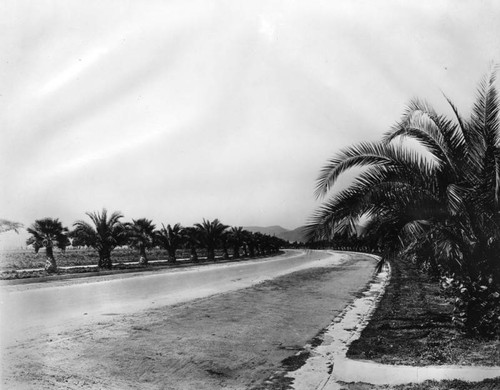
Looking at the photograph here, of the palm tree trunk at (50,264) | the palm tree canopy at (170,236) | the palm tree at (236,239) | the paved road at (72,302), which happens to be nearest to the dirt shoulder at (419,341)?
the paved road at (72,302)

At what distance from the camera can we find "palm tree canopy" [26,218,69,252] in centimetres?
2717

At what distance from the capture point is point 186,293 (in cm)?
1644

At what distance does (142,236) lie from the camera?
36.6m

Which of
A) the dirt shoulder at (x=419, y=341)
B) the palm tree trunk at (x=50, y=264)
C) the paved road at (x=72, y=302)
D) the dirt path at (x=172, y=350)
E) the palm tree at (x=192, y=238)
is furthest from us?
the palm tree at (x=192, y=238)

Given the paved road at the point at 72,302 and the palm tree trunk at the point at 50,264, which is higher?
the palm tree trunk at the point at 50,264

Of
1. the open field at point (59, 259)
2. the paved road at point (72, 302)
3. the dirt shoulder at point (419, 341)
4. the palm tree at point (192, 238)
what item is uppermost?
the palm tree at point (192, 238)

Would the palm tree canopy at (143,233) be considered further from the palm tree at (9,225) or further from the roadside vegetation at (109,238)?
the palm tree at (9,225)

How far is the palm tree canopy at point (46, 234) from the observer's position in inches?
1070

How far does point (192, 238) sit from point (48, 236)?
19.1 m

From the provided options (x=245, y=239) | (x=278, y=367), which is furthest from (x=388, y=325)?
(x=245, y=239)

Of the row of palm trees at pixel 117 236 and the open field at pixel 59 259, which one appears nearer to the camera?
the row of palm trees at pixel 117 236

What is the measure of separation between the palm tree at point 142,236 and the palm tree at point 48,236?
6770mm

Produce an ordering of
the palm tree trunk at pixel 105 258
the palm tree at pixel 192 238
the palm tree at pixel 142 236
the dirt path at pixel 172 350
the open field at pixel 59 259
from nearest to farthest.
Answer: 1. the dirt path at pixel 172 350
2. the palm tree trunk at pixel 105 258
3. the palm tree at pixel 142 236
4. the open field at pixel 59 259
5. the palm tree at pixel 192 238

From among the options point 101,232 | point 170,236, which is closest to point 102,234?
point 101,232
